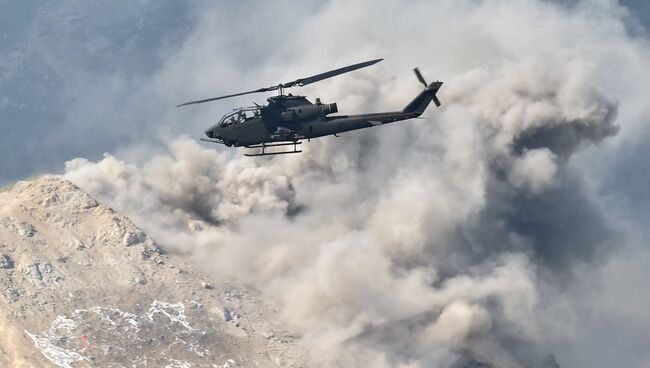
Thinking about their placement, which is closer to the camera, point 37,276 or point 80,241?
point 37,276

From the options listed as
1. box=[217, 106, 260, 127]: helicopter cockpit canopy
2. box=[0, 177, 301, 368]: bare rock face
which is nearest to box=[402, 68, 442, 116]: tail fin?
box=[217, 106, 260, 127]: helicopter cockpit canopy

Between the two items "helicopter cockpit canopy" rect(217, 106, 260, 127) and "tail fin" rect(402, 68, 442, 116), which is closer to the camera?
"helicopter cockpit canopy" rect(217, 106, 260, 127)

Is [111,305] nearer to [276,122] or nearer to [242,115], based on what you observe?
[242,115]

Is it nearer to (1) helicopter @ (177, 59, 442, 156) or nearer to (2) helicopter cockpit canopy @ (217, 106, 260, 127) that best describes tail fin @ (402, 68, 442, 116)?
(1) helicopter @ (177, 59, 442, 156)

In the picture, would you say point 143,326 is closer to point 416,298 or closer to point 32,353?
point 32,353

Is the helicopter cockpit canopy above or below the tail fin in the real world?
below

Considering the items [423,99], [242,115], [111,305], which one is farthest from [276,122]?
[111,305]

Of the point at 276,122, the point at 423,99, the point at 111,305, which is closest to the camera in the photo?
the point at 276,122

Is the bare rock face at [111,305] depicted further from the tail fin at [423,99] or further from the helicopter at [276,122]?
the tail fin at [423,99]

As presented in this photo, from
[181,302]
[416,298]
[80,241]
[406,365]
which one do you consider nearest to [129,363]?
[181,302]
